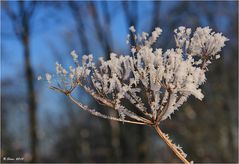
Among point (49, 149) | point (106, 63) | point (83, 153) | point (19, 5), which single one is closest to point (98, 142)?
point (83, 153)

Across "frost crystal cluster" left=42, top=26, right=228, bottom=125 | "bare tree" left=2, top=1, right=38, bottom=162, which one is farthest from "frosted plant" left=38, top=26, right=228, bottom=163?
"bare tree" left=2, top=1, right=38, bottom=162

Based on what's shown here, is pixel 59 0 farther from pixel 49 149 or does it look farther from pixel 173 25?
pixel 49 149

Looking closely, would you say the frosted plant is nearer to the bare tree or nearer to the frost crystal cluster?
the frost crystal cluster

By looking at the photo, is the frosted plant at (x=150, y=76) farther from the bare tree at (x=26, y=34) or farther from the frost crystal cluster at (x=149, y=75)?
the bare tree at (x=26, y=34)

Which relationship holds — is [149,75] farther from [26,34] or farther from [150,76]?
[26,34]

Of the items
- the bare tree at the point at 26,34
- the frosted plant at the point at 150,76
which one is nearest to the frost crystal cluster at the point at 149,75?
the frosted plant at the point at 150,76

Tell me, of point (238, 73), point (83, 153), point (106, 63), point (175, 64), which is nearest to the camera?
Answer: point (175, 64)

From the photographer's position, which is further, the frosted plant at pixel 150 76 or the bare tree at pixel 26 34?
the bare tree at pixel 26 34
